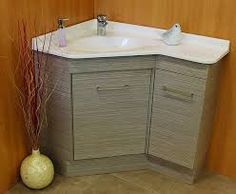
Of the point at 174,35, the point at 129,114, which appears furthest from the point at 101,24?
the point at 129,114

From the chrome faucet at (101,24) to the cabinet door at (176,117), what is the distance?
508 millimetres

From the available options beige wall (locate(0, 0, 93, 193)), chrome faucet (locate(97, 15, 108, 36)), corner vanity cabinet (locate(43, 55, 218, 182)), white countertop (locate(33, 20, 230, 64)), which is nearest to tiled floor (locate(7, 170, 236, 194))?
corner vanity cabinet (locate(43, 55, 218, 182))

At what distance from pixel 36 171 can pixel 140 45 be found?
0.94 meters

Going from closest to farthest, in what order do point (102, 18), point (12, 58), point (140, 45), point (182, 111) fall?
1. point (12, 58)
2. point (182, 111)
3. point (140, 45)
4. point (102, 18)

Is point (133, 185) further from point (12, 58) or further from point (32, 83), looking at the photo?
point (12, 58)

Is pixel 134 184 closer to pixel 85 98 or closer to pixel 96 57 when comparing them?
pixel 85 98

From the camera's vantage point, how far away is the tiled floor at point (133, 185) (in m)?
2.29

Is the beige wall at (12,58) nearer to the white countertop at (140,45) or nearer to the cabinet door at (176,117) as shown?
the white countertop at (140,45)

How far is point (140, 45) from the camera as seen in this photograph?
91.3 inches

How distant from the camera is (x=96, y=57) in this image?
208 centimetres

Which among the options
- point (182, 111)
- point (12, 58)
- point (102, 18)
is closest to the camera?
point (12, 58)

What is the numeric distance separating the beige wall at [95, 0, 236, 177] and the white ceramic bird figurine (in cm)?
8

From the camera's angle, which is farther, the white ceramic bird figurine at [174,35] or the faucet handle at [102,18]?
the faucet handle at [102,18]

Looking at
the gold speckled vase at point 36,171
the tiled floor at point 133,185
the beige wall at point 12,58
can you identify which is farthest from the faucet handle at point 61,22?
the tiled floor at point 133,185
